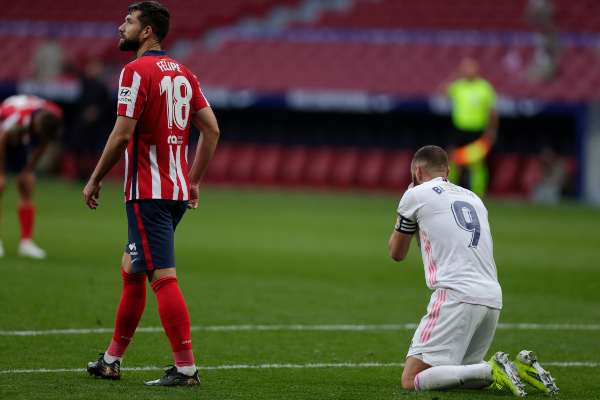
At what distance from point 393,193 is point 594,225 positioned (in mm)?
7027

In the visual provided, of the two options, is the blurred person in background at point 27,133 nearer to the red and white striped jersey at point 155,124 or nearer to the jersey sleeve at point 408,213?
the red and white striped jersey at point 155,124

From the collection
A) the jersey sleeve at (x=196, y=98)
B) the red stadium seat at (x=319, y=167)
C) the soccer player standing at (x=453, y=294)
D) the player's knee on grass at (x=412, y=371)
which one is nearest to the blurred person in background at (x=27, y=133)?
the jersey sleeve at (x=196, y=98)

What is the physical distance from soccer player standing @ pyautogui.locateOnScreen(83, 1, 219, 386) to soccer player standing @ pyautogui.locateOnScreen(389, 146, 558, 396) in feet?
4.22

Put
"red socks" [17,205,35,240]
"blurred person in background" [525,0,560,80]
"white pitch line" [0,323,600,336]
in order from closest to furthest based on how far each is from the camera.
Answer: "white pitch line" [0,323,600,336]
"red socks" [17,205,35,240]
"blurred person in background" [525,0,560,80]

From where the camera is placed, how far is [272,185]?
1033 inches

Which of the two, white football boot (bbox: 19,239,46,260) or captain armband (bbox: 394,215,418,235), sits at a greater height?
captain armband (bbox: 394,215,418,235)

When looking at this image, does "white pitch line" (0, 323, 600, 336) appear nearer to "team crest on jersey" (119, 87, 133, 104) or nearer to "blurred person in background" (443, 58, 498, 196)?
"team crest on jersey" (119, 87, 133, 104)

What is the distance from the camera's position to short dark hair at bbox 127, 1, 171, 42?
6570mm

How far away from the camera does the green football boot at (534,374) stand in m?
6.53

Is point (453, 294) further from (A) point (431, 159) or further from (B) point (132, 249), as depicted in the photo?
(B) point (132, 249)

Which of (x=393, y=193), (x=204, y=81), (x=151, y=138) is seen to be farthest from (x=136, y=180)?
(x=204, y=81)

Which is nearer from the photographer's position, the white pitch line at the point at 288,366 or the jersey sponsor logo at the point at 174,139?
the jersey sponsor logo at the point at 174,139

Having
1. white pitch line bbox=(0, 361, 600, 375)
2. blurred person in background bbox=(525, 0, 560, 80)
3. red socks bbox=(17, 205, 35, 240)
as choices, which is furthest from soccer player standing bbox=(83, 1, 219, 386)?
blurred person in background bbox=(525, 0, 560, 80)

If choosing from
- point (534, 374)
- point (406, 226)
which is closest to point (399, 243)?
point (406, 226)
